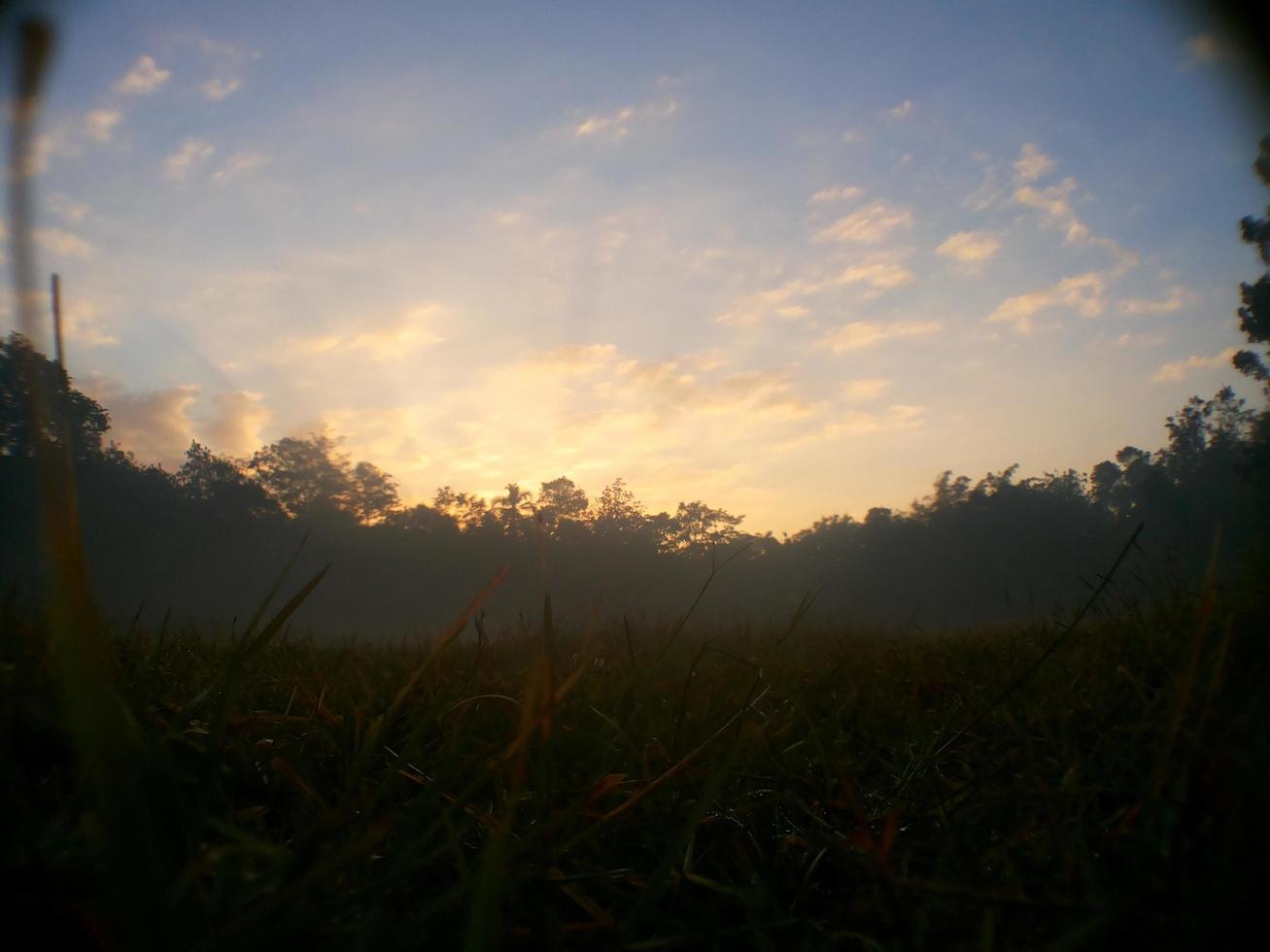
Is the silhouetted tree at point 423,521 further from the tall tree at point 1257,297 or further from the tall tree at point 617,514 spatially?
the tall tree at point 1257,297

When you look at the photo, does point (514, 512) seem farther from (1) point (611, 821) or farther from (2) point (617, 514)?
(1) point (611, 821)

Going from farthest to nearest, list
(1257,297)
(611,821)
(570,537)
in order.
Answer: (570,537) → (1257,297) → (611,821)

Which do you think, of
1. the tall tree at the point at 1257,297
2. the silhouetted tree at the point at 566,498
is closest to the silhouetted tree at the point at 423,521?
the silhouetted tree at the point at 566,498

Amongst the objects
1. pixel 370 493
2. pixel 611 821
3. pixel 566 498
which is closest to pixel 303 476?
pixel 370 493

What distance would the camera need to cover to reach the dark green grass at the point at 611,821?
2.13 ft

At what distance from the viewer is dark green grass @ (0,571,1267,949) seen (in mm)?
648

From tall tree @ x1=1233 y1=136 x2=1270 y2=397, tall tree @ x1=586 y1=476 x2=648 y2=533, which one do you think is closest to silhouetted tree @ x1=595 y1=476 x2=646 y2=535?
tall tree @ x1=586 y1=476 x2=648 y2=533

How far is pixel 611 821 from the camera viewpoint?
115 centimetres

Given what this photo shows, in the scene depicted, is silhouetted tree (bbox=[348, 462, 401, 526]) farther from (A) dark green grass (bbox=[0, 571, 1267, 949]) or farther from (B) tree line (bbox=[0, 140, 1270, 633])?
(A) dark green grass (bbox=[0, 571, 1267, 949])

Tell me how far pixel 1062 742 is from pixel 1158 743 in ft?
1.45

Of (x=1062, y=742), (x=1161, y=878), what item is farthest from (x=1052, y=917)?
(x=1062, y=742)

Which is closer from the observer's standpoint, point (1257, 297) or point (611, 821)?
point (611, 821)

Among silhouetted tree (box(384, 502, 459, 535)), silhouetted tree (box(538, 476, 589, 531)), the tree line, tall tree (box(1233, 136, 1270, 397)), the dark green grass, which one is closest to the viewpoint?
the dark green grass

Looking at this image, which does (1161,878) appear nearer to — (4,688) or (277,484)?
(4,688)
